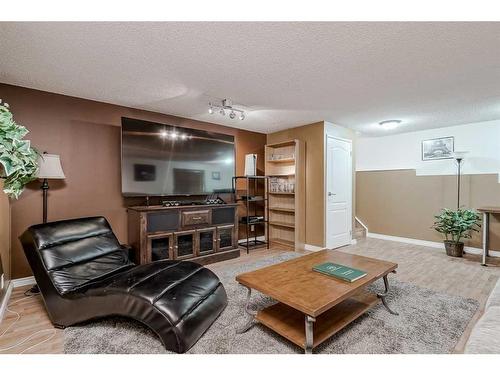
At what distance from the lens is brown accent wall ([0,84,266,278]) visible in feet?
8.99

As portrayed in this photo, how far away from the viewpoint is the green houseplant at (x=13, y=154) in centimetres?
107

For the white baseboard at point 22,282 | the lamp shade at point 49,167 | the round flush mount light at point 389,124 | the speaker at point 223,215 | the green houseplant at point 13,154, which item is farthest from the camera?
the round flush mount light at point 389,124

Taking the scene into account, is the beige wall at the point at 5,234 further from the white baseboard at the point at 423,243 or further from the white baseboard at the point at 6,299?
the white baseboard at the point at 423,243

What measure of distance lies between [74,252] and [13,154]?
131 cm

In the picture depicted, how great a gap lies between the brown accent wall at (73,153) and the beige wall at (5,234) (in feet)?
0.49

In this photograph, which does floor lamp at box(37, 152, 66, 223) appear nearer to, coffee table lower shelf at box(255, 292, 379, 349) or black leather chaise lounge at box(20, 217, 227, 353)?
black leather chaise lounge at box(20, 217, 227, 353)

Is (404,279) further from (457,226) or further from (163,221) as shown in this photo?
(163,221)

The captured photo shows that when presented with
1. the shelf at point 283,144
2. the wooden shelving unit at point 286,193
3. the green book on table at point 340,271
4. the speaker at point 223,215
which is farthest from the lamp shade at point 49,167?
the shelf at point 283,144

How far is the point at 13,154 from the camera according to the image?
1.11 m

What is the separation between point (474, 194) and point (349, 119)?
8.11ft

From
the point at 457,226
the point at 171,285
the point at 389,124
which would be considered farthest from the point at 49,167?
the point at 457,226

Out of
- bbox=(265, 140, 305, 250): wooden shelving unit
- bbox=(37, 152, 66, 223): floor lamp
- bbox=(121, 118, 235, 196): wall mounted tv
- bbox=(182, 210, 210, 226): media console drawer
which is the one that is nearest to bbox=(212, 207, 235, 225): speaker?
bbox=(182, 210, 210, 226): media console drawer

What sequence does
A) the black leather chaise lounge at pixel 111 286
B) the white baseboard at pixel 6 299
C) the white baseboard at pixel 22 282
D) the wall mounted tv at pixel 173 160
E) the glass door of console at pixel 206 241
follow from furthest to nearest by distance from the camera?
the glass door of console at pixel 206 241
the wall mounted tv at pixel 173 160
the white baseboard at pixel 22 282
the white baseboard at pixel 6 299
the black leather chaise lounge at pixel 111 286

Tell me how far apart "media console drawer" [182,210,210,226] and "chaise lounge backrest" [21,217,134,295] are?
3.22 feet
